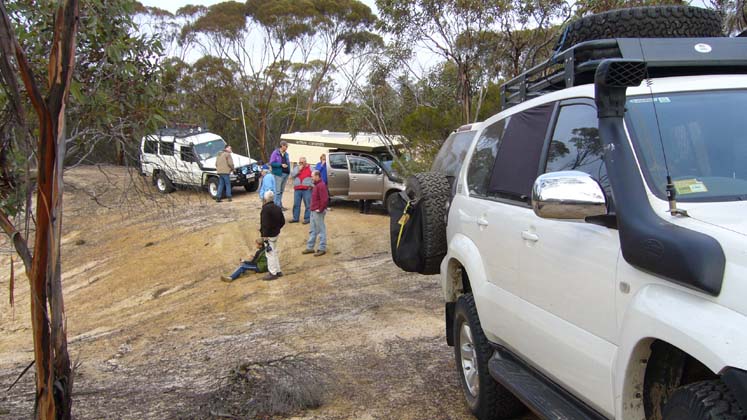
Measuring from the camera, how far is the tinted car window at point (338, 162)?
58.5ft

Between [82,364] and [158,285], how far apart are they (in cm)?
581

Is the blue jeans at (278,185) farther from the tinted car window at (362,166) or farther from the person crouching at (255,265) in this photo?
the person crouching at (255,265)

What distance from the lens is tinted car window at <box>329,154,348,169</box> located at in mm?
17844

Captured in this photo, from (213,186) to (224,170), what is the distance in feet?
4.99

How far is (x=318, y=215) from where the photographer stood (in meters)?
13.5

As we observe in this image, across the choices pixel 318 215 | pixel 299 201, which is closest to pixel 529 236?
pixel 318 215

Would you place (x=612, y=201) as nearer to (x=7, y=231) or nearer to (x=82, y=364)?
(x=7, y=231)

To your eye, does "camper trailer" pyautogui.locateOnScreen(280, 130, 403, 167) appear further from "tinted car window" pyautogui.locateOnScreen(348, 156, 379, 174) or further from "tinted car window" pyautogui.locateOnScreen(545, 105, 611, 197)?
"tinted car window" pyautogui.locateOnScreen(545, 105, 611, 197)

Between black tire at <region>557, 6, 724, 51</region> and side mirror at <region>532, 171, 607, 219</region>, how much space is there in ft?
5.68

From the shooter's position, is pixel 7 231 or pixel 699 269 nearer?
pixel 699 269

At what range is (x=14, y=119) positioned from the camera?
4.90 m

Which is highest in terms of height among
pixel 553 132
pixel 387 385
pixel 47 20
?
pixel 47 20

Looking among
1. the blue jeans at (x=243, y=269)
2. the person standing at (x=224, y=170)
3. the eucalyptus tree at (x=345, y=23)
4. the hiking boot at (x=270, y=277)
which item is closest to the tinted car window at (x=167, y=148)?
the hiking boot at (x=270, y=277)

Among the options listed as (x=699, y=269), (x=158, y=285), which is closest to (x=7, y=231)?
(x=699, y=269)
